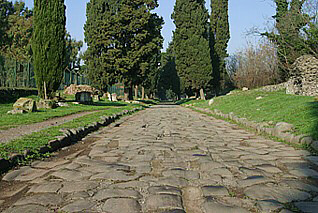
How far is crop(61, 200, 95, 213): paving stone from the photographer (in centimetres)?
232

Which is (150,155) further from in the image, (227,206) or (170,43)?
(170,43)

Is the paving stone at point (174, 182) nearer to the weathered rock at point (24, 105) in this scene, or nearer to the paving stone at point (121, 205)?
the paving stone at point (121, 205)

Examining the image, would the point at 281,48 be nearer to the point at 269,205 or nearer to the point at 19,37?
the point at 269,205

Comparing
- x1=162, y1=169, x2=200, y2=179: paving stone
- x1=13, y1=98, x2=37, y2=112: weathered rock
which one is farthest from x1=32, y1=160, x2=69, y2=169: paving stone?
x1=13, y1=98, x2=37, y2=112: weathered rock

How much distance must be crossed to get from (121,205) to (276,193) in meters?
1.51

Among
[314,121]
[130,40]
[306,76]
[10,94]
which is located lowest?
[314,121]

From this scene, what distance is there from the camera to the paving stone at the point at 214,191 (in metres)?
2.66

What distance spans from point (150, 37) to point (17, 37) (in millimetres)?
24576

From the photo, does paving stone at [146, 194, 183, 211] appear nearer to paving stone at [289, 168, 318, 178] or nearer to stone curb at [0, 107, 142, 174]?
paving stone at [289, 168, 318, 178]

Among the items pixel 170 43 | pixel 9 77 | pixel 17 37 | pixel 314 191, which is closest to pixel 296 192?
pixel 314 191

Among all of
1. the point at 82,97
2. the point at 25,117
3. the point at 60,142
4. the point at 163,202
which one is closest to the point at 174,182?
the point at 163,202

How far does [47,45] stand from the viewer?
15.1 meters

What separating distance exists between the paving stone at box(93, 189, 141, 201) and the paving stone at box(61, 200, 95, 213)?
4.8 inches

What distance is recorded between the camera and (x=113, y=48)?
27.8m
